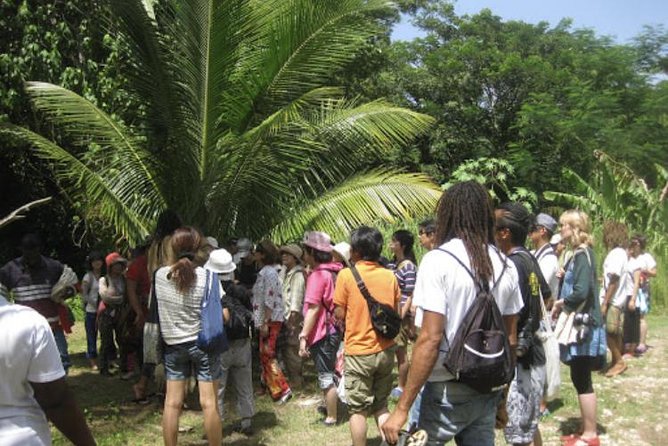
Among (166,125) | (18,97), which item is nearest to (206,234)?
(166,125)

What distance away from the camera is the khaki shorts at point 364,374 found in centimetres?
462

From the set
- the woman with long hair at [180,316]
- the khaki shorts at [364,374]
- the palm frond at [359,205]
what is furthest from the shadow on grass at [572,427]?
the woman with long hair at [180,316]

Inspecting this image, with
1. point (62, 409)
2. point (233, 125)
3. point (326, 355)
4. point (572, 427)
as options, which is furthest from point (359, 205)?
point (62, 409)

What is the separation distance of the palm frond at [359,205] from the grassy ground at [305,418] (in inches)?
69.4

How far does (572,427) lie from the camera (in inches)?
232

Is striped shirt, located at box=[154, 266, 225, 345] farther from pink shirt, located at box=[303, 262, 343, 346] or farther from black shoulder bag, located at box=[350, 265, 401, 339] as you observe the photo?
pink shirt, located at box=[303, 262, 343, 346]

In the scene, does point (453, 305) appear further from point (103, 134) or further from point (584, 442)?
point (103, 134)

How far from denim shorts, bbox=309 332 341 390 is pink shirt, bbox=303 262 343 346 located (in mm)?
62

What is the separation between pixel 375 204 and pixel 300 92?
1.54 metres

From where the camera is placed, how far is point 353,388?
4.64 metres

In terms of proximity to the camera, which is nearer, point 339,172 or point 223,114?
point 223,114

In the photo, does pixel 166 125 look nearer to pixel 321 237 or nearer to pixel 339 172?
pixel 339 172

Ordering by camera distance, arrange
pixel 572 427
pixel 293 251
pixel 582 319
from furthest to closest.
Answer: pixel 293 251, pixel 572 427, pixel 582 319

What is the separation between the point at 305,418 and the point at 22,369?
4.30m
